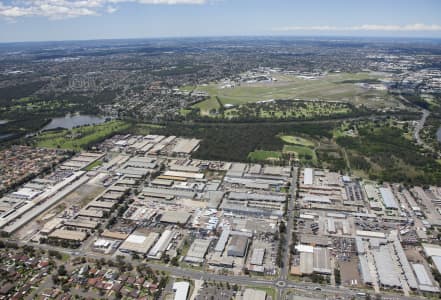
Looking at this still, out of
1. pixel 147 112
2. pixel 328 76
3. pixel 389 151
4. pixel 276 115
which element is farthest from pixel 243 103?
pixel 328 76

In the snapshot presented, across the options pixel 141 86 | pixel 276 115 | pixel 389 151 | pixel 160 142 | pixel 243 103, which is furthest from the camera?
pixel 141 86

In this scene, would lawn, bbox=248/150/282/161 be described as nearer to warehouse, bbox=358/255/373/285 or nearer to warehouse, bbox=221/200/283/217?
warehouse, bbox=221/200/283/217

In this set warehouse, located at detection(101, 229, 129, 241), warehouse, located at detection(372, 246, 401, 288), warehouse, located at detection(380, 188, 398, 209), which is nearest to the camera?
warehouse, located at detection(372, 246, 401, 288)

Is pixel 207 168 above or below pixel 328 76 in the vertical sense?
below

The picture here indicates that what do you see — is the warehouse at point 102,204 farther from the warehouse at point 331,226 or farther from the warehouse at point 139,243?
the warehouse at point 331,226

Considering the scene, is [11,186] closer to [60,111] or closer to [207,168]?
[207,168]

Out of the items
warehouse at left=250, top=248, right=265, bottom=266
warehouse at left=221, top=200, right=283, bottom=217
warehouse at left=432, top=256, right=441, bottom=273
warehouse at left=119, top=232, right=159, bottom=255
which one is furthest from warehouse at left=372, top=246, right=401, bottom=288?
warehouse at left=119, top=232, right=159, bottom=255

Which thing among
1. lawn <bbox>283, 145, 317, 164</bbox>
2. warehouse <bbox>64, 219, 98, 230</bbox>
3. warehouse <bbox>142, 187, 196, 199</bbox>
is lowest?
warehouse <bbox>64, 219, 98, 230</bbox>
